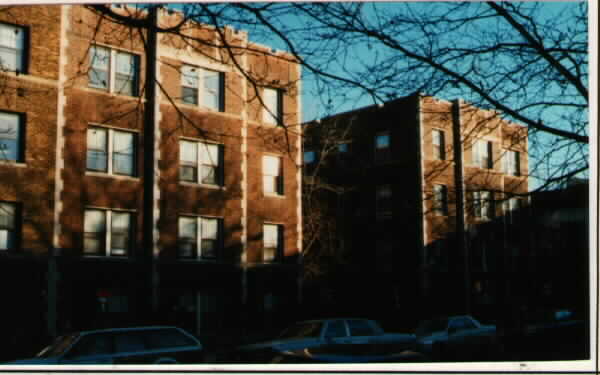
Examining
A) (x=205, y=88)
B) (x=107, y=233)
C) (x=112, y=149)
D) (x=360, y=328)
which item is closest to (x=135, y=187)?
(x=112, y=149)

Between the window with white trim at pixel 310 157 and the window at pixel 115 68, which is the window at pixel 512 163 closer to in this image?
the window with white trim at pixel 310 157

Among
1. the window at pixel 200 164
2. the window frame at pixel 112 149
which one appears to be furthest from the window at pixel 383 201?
the window frame at pixel 112 149

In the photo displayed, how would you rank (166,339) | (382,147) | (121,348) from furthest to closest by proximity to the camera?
(382,147) < (166,339) < (121,348)

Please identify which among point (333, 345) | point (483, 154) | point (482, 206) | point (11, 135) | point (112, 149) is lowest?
point (333, 345)

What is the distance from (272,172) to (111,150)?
88.4 inches

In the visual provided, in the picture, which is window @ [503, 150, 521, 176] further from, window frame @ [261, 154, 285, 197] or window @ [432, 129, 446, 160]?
window frame @ [261, 154, 285, 197]

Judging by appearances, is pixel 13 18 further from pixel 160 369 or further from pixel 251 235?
pixel 160 369

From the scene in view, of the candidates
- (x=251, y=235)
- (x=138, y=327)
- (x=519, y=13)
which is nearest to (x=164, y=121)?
(x=251, y=235)

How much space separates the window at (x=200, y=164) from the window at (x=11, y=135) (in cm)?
224

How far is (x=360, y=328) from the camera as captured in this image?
27.6 feet

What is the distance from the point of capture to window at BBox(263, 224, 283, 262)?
9305 mm

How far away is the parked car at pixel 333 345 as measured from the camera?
7332mm

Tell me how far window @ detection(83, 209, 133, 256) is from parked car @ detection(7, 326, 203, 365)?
1464mm

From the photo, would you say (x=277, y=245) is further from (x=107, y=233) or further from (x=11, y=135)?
(x=11, y=135)
